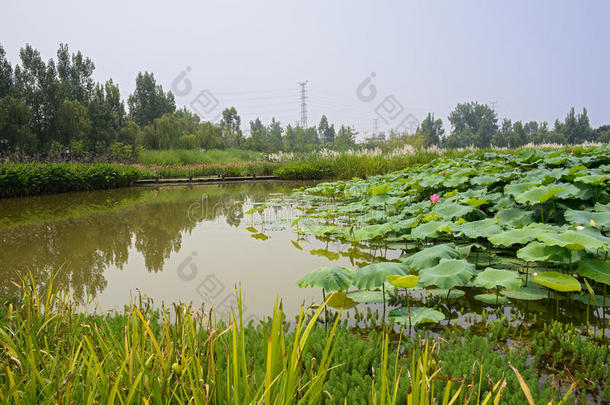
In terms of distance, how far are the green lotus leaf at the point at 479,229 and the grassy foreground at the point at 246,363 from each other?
98cm

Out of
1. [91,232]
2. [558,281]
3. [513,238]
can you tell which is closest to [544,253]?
[513,238]

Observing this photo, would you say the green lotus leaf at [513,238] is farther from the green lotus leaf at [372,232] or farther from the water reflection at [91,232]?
the water reflection at [91,232]

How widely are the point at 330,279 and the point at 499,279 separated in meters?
1.10

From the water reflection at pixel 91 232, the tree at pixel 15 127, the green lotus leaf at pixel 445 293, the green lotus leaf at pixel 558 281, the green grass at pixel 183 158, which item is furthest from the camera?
the tree at pixel 15 127

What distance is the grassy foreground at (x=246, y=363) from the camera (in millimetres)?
1134

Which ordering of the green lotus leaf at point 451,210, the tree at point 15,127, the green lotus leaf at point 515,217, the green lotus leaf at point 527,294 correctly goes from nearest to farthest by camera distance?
1. the green lotus leaf at point 527,294
2. the green lotus leaf at point 515,217
3. the green lotus leaf at point 451,210
4. the tree at point 15,127

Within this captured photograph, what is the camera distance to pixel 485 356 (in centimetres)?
171

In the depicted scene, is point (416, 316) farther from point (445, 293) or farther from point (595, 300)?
point (595, 300)

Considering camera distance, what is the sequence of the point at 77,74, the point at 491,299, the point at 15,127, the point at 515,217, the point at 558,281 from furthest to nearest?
the point at 77,74
the point at 15,127
the point at 515,217
the point at 491,299
the point at 558,281

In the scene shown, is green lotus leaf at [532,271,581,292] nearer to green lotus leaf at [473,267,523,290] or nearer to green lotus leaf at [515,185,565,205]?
green lotus leaf at [473,267,523,290]

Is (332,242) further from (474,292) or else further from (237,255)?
(474,292)

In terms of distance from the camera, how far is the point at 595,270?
2.26 m

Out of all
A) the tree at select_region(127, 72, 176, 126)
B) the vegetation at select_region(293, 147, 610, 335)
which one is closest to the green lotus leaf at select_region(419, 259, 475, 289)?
the vegetation at select_region(293, 147, 610, 335)

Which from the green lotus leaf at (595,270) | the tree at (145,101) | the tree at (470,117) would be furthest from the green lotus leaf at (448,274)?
the tree at (470,117)
